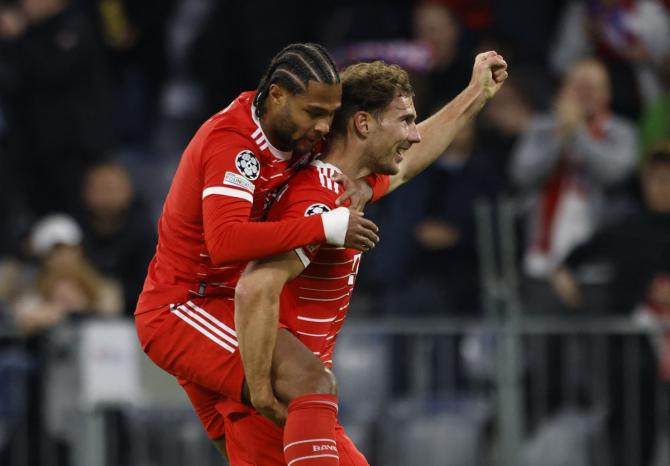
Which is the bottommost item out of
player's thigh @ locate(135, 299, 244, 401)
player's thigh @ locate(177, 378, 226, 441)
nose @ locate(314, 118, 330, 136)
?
player's thigh @ locate(177, 378, 226, 441)

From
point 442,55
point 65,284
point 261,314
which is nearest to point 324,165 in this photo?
point 261,314

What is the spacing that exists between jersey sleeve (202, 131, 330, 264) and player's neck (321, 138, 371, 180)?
0.35 meters

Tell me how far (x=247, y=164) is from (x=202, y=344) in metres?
0.73

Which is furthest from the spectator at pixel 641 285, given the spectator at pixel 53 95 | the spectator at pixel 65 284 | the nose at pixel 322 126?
the spectator at pixel 53 95

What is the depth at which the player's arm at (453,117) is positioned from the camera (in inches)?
269

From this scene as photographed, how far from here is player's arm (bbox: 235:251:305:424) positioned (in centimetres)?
596

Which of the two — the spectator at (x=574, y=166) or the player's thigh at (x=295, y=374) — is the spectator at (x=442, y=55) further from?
the player's thigh at (x=295, y=374)

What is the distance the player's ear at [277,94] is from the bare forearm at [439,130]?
0.93 metres

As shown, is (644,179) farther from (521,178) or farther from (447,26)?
(447,26)

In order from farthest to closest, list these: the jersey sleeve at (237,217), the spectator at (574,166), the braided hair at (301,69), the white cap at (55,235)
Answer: the white cap at (55,235) → the spectator at (574,166) → the braided hair at (301,69) → the jersey sleeve at (237,217)

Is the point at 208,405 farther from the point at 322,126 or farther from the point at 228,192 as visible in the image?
the point at 322,126

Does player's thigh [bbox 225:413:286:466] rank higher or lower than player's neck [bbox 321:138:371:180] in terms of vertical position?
lower

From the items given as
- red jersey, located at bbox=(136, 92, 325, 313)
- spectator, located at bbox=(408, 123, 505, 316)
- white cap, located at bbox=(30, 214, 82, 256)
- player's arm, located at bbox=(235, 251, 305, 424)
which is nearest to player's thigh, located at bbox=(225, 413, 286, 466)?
player's arm, located at bbox=(235, 251, 305, 424)

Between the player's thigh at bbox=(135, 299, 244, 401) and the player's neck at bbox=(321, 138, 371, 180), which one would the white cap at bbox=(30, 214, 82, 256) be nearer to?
the player's thigh at bbox=(135, 299, 244, 401)
